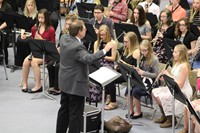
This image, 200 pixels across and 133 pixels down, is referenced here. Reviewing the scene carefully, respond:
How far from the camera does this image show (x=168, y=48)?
7.66 meters

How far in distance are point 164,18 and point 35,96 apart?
2.81 meters

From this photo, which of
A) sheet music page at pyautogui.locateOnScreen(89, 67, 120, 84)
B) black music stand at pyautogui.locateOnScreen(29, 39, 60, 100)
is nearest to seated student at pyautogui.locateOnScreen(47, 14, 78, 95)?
black music stand at pyautogui.locateOnScreen(29, 39, 60, 100)

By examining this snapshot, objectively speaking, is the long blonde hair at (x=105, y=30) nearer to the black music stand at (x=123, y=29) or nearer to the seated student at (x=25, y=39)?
the black music stand at (x=123, y=29)

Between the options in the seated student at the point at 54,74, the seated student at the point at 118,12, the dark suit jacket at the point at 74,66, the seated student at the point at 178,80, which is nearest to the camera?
the dark suit jacket at the point at 74,66

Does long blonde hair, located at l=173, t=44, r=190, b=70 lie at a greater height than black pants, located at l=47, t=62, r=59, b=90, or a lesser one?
greater

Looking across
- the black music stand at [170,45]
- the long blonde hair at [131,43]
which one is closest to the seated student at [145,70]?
the long blonde hair at [131,43]

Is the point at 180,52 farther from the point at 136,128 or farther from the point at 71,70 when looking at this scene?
the point at 71,70

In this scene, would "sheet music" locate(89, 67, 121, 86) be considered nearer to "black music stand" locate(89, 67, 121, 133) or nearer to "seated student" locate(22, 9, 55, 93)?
"black music stand" locate(89, 67, 121, 133)

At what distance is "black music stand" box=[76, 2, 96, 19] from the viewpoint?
10680mm

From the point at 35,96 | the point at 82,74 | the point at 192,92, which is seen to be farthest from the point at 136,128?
the point at 35,96

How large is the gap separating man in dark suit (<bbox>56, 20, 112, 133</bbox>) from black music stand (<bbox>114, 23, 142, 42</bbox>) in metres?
2.51

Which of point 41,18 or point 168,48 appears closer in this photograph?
point 168,48

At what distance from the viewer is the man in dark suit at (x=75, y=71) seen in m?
5.92

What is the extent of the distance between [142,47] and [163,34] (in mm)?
1654
